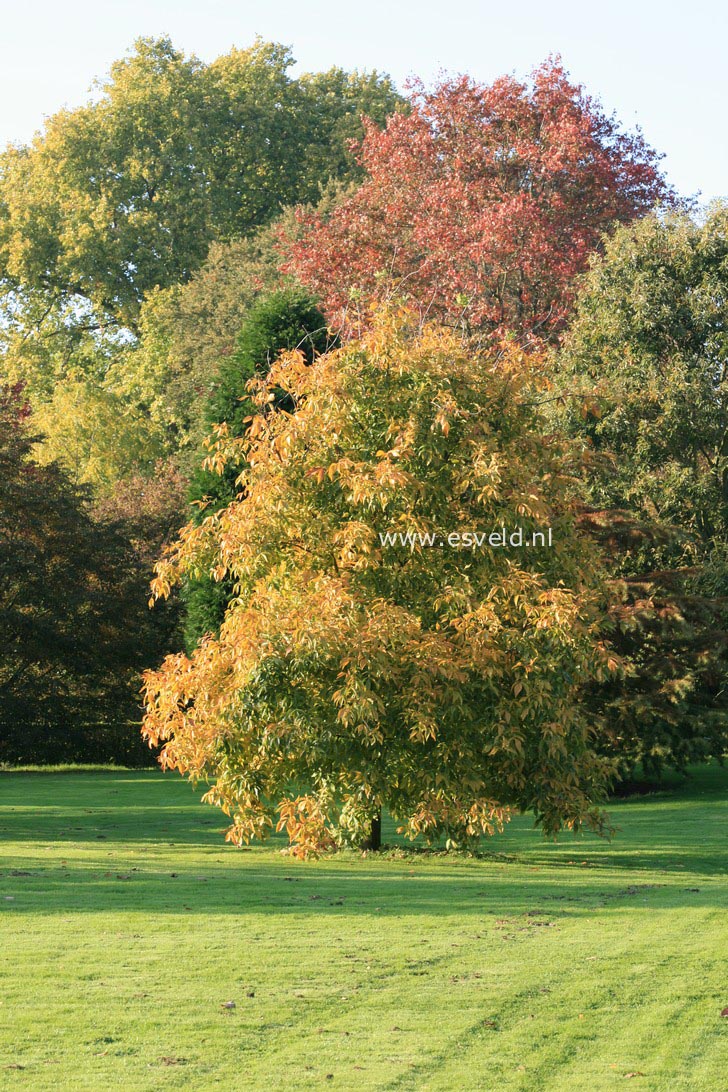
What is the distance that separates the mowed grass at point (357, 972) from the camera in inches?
269

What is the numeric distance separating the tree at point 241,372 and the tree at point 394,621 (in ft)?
33.5

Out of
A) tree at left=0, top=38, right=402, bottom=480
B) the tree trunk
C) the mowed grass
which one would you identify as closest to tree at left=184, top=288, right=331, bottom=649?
the tree trunk

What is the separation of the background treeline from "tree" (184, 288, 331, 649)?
2.6 inches

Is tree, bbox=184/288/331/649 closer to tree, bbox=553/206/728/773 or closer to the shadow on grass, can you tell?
tree, bbox=553/206/728/773

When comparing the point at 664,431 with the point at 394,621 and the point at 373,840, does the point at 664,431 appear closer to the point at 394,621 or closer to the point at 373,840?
the point at 373,840

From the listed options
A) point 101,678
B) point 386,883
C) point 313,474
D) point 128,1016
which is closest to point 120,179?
point 101,678

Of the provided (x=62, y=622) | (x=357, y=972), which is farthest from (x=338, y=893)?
(x=62, y=622)

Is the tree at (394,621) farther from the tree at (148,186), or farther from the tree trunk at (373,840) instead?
the tree at (148,186)

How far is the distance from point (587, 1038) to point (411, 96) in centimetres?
3275

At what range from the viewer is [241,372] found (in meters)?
27.0

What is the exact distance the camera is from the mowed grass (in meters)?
6.83

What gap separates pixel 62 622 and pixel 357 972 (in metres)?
24.1

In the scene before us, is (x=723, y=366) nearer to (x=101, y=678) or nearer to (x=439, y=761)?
(x=439, y=761)

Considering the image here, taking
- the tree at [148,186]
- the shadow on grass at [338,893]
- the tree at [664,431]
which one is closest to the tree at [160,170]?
the tree at [148,186]
